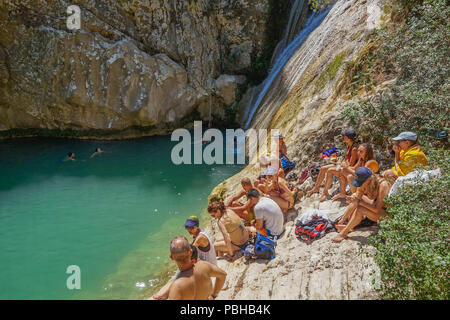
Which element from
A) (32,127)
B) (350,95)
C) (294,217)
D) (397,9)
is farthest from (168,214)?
(32,127)

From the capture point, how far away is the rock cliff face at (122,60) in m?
→ 14.8

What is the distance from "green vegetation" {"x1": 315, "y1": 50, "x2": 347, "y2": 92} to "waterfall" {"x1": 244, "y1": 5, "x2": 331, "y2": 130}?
15.5 feet

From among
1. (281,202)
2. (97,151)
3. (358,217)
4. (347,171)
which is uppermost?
(347,171)

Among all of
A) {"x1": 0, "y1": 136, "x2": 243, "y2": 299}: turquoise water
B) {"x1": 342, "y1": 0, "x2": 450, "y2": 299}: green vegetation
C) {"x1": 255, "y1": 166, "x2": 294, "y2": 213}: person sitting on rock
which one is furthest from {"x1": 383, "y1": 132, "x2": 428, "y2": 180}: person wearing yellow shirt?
{"x1": 0, "y1": 136, "x2": 243, "y2": 299}: turquoise water

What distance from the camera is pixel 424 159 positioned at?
470 cm

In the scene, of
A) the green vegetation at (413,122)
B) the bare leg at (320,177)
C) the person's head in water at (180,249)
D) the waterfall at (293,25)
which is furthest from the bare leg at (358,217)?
the waterfall at (293,25)

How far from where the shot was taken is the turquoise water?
262 inches

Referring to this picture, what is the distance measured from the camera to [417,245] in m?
3.21

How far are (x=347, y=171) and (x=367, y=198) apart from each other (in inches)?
51.0

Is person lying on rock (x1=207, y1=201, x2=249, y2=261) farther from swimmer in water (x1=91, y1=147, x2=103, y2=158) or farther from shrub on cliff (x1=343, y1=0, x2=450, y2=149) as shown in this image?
swimmer in water (x1=91, y1=147, x2=103, y2=158)

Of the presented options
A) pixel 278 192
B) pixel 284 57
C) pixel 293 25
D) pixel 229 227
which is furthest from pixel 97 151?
pixel 293 25

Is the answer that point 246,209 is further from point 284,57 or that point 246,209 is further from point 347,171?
point 284,57

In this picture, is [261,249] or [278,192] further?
[278,192]

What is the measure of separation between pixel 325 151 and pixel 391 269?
407 centimetres
